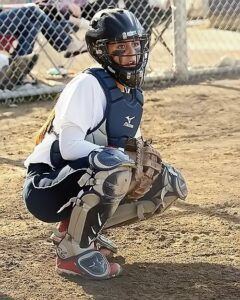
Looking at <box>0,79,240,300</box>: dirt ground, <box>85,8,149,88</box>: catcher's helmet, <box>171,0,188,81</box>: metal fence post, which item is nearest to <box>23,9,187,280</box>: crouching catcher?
<box>85,8,149,88</box>: catcher's helmet

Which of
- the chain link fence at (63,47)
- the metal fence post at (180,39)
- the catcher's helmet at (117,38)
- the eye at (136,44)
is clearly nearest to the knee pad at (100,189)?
the catcher's helmet at (117,38)

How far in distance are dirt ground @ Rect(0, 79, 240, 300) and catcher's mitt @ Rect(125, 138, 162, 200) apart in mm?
366

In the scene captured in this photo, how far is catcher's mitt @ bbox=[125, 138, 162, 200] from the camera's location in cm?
354

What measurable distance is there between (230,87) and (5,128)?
7.98 feet

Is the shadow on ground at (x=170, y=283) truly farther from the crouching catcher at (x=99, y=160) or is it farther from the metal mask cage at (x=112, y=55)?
the metal mask cage at (x=112, y=55)

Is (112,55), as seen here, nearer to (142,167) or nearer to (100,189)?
(142,167)

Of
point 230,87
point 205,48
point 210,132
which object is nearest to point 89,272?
point 210,132

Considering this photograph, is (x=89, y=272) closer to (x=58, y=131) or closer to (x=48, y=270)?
(x=48, y=270)

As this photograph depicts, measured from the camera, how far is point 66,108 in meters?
3.48

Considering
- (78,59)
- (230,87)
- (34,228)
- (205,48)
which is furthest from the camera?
(205,48)

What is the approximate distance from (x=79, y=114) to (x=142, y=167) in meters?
0.37

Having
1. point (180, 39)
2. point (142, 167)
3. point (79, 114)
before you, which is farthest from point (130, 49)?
point (180, 39)

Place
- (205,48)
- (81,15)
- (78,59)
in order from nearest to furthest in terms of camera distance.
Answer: (81,15), (78,59), (205,48)

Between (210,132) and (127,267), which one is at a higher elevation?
(127,267)
